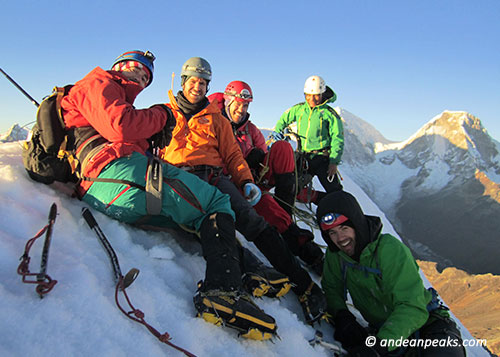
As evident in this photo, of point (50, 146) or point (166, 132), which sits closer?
point (50, 146)

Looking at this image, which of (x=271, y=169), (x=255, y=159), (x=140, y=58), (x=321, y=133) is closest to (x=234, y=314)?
(x=140, y=58)

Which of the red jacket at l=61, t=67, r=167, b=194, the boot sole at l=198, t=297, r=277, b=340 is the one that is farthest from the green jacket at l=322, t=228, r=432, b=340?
the red jacket at l=61, t=67, r=167, b=194

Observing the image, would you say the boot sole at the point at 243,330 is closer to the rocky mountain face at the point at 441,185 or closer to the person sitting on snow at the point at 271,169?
the person sitting on snow at the point at 271,169

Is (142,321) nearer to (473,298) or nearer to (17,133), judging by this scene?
(17,133)

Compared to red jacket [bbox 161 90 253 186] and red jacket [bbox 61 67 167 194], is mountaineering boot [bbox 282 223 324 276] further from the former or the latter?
red jacket [bbox 61 67 167 194]

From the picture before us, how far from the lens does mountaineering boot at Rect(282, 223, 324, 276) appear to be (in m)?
3.17

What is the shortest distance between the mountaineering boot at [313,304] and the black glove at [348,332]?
14 centimetres

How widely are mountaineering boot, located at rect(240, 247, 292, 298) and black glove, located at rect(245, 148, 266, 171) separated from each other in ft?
6.56

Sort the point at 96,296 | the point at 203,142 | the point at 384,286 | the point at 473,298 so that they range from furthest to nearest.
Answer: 1. the point at 473,298
2. the point at 203,142
3. the point at 384,286
4. the point at 96,296

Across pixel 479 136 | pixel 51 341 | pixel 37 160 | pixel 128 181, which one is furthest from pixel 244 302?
pixel 479 136

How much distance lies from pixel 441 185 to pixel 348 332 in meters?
115

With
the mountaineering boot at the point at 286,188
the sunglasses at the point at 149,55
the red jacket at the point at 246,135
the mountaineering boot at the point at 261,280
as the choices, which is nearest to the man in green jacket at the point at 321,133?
the red jacket at the point at 246,135

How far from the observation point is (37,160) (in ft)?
7.64

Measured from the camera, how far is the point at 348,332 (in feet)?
7.29
